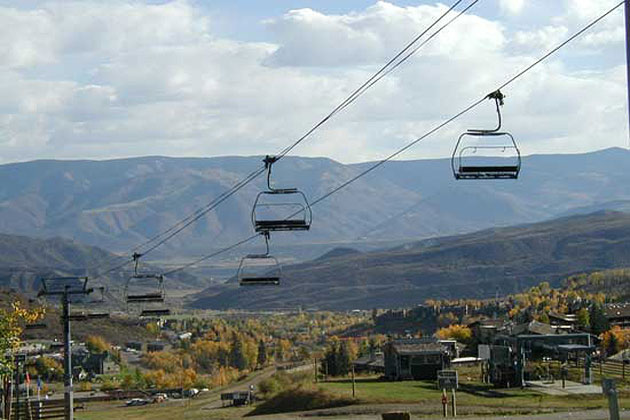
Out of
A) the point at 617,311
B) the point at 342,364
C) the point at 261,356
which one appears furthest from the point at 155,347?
the point at 342,364

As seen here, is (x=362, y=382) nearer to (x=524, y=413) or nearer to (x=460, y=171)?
(x=524, y=413)

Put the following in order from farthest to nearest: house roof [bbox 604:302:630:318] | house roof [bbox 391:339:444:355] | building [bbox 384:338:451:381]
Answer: house roof [bbox 604:302:630:318] < house roof [bbox 391:339:444:355] < building [bbox 384:338:451:381]

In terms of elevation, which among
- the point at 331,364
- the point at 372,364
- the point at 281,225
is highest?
the point at 281,225

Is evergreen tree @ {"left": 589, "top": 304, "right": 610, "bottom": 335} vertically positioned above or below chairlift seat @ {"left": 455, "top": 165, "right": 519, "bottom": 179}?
below

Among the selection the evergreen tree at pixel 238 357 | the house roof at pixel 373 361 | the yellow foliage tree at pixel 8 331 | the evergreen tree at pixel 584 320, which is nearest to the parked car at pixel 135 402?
the house roof at pixel 373 361

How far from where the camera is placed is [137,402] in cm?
10556

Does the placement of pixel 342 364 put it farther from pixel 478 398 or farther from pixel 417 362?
pixel 478 398

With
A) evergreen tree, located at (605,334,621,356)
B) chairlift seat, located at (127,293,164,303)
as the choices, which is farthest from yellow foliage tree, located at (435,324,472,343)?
chairlift seat, located at (127,293,164,303)

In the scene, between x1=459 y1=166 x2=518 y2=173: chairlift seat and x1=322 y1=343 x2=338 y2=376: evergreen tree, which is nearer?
x1=459 y1=166 x2=518 y2=173: chairlift seat

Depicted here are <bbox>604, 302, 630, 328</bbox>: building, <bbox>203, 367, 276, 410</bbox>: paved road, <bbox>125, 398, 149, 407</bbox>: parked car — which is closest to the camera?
<bbox>203, 367, 276, 410</bbox>: paved road

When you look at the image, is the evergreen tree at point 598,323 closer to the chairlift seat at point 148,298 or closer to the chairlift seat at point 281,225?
the chairlift seat at point 148,298

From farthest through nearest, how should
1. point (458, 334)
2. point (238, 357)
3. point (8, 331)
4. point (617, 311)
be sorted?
point (238, 357) → point (617, 311) → point (458, 334) → point (8, 331)

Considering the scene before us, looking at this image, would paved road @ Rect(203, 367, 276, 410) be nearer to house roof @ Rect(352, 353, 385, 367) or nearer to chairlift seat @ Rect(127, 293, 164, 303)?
house roof @ Rect(352, 353, 385, 367)

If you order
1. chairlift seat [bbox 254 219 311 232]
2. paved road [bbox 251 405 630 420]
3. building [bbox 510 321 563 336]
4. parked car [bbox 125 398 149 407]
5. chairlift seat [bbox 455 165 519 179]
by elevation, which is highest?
chairlift seat [bbox 455 165 519 179]
